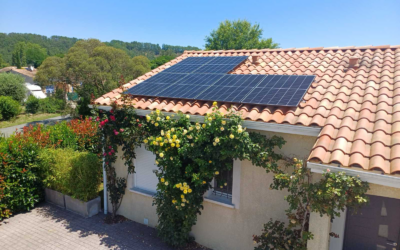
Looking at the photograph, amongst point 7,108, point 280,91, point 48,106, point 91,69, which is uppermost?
point 91,69

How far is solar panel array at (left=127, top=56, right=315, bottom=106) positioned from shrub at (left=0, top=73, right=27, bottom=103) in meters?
38.9

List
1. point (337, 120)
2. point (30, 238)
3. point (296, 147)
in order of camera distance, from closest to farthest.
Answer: point (337, 120)
point (296, 147)
point (30, 238)

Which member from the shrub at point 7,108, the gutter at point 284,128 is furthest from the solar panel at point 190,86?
the shrub at point 7,108

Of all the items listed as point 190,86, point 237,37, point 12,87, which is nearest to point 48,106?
point 12,87

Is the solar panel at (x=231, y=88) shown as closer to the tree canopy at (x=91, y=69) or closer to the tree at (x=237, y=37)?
the tree canopy at (x=91, y=69)

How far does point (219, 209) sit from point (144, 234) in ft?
9.30

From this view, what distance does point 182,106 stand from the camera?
770 cm

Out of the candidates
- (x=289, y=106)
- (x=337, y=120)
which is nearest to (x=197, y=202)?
(x=289, y=106)

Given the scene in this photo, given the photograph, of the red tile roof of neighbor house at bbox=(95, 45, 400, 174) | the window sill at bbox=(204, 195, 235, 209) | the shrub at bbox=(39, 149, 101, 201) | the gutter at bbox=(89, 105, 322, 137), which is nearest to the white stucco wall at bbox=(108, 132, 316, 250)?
the window sill at bbox=(204, 195, 235, 209)

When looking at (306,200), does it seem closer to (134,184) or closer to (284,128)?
(284,128)

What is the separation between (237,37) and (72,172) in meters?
38.4

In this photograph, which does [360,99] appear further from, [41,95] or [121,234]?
[41,95]

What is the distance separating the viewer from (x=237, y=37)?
1688 inches

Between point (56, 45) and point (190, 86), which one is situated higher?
point (56, 45)
